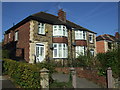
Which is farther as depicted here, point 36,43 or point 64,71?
point 36,43

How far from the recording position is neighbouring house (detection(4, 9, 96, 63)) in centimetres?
1619

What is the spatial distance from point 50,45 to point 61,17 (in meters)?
6.02

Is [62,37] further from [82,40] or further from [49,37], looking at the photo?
[82,40]

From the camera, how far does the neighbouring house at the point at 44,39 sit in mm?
16188

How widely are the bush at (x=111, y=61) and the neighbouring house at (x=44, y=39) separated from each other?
4927mm

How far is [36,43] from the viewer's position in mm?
16250

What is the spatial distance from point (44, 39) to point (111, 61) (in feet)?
31.9

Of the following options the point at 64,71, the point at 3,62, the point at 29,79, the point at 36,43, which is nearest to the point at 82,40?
the point at 36,43

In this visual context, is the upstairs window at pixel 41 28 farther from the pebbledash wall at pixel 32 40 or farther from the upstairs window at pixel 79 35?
the upstairs window at pixel 79 35

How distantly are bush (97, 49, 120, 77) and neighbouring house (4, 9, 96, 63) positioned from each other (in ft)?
16.2

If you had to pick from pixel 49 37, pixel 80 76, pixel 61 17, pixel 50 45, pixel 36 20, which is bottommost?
pixel 80 76

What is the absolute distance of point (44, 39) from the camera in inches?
672

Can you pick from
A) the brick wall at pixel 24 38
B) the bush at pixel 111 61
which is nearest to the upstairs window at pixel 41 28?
the brick wall at pixel 24 38

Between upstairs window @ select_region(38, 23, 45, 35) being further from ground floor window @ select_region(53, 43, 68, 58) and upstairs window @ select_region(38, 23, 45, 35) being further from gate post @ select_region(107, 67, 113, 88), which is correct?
gate post @ select_region(107, 67, 113, 88)
